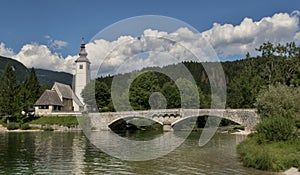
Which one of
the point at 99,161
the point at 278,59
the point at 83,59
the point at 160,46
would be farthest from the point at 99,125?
the point at 160,46

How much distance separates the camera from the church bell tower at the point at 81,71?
83.6 meters

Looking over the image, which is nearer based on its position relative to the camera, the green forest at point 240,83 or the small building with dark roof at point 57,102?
the green forest at point 240,83

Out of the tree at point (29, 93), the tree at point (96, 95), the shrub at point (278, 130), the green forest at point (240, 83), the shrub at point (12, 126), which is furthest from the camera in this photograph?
the tree at point (96, 95)

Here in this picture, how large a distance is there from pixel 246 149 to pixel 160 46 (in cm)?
951

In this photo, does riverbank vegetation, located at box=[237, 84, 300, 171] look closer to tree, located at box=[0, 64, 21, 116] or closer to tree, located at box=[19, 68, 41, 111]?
tree, located at box=[0, 64, 21, 116]

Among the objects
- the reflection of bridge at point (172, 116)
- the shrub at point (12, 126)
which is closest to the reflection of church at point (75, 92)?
the shrub at point (12, 126)

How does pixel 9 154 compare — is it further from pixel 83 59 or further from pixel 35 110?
pixel 83 59

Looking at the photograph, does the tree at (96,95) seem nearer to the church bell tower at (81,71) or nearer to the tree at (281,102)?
the church bell tower at (81,71)

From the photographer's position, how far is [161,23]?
72.3 feet

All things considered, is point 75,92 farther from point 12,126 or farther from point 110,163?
point 110,163

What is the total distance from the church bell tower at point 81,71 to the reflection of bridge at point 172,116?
2222 cm

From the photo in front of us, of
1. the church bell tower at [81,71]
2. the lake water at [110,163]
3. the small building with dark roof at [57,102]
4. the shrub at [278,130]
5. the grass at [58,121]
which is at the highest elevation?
the church bell tower at [81,71]

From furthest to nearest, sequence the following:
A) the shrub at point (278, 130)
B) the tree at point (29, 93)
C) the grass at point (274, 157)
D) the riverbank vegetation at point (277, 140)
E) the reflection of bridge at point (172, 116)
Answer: the tree at point (29, 93), the reflection of bridge at point (172, 116), the shrub at point (278, 130), the riverbank vegetation at point (277, 140), the grass at point (274, 157)

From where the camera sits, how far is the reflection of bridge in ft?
176
